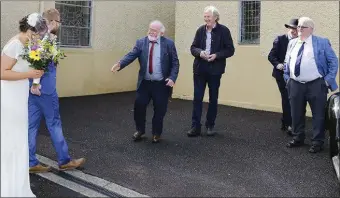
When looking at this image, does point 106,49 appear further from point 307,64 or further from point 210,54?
point 307,64

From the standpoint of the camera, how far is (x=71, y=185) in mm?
4320

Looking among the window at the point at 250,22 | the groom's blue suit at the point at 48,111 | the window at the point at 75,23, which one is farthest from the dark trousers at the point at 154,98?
the window at the point at 75,23

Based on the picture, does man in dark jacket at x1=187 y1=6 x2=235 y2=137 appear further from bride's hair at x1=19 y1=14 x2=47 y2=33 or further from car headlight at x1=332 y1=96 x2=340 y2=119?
bride's hair at x1=19 y1=14 x2=47 y2=33

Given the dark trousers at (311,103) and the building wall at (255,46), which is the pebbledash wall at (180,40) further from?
the dark trousers at (311,103)

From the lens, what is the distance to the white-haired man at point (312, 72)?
215 inches

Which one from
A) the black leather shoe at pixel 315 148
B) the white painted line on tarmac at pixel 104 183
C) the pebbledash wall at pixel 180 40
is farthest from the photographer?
the pebbledash wall at pixel 180 40

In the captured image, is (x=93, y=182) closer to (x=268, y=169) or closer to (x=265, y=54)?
(x=268, y=169)

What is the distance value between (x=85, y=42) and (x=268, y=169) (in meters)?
7.25

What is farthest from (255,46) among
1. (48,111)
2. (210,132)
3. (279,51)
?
(48,111)

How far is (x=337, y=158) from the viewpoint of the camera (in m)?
4.37

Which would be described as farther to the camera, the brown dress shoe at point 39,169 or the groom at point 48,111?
the brown dress shoe at point 39,169

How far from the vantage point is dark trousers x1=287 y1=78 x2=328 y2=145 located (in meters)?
5.55

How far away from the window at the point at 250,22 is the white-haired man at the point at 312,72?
143 inches

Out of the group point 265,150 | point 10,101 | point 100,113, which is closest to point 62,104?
point 100,113
